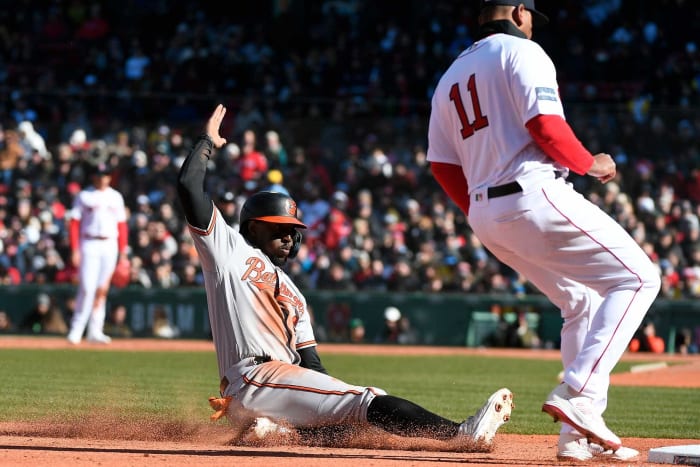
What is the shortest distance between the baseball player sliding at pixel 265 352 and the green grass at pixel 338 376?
1.36 metres

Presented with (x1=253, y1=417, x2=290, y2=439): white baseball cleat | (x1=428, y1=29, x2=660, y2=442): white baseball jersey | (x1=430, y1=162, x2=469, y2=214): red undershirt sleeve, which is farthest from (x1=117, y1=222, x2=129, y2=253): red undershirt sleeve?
(x1=428, y1=29, x2=660, y2=442): white baseball jersey

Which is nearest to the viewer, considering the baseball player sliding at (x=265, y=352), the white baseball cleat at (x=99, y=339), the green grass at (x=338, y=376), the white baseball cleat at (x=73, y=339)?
the baseball player sliding at (x=265, y=352)

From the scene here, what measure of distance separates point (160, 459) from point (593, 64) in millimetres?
18029

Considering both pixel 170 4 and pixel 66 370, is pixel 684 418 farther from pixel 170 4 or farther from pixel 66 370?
pixel 170 4

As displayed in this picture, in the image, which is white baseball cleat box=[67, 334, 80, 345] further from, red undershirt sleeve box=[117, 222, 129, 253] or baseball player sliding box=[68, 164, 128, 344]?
red undershirt sleeve box=[117, 222, 129, 253]

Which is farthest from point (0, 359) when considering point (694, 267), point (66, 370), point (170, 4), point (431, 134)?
point (170, 4)

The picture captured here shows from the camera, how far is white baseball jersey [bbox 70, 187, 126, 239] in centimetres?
1423

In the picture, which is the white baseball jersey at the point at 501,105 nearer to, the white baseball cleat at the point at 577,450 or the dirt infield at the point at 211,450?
the white baseball cleat at the point at 577,450

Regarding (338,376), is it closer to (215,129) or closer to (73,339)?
(73,339)

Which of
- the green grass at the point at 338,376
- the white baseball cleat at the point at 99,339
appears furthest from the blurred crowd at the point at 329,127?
the green grass at the point at 338,376

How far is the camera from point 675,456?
5152 millimetres

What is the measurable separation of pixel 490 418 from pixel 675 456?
81 cm

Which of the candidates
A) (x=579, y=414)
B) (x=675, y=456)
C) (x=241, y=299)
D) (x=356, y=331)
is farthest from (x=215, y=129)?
(x=356, y=331)

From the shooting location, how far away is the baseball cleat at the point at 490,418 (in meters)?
5.18
